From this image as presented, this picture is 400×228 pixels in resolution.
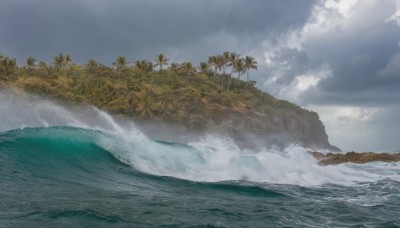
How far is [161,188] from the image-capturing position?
1215 centimetres

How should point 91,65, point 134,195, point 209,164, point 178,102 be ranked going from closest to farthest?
point 134,195, point 209,164, point 178,102, point 91,65

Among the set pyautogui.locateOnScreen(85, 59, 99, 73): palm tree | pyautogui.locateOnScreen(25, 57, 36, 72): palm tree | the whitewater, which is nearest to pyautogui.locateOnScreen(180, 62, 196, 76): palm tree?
pyautogui.locateOnScreen(85, 59, 99, 73): palm tree

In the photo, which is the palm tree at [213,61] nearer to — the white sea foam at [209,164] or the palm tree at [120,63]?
the palm tree at [120,63]

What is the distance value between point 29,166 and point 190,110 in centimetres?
6189

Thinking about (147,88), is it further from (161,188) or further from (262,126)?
(161,188)

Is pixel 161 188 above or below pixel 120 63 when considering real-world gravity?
below

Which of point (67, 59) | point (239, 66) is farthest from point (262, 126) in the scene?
point (67, 59)

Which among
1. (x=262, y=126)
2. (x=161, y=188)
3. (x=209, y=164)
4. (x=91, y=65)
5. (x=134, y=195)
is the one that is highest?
(x=91, y=65)

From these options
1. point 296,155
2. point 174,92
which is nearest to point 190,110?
point 174,92

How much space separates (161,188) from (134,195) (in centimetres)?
182

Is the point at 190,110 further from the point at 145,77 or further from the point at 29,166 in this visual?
the point at 29,166

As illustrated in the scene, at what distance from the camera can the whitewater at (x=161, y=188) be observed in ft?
25.9

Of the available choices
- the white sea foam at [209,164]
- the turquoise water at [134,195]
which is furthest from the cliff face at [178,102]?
the turquoise water at [134,195]

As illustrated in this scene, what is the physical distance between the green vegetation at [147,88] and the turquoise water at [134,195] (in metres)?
50.0
